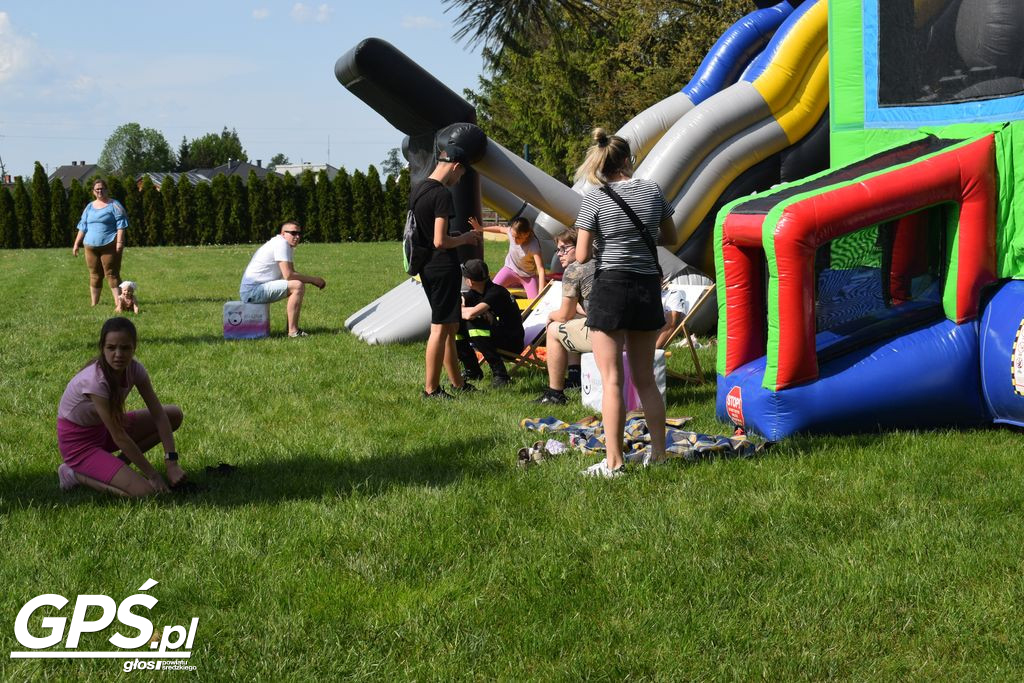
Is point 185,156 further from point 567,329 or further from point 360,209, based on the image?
point 567,329

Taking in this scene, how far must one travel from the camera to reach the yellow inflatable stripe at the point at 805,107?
1088 centimetres

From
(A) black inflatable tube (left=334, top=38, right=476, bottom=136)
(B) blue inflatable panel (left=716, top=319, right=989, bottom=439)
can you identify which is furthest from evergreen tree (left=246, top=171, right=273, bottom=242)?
(B) blue inflatable panel (left=716, top=319, right=989, bottom=439)

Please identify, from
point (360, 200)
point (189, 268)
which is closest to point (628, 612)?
point (189, 268)

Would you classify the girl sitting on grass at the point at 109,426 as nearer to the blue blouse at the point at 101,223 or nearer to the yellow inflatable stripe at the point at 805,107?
the yellow inflatable stripe at the point at 805,107

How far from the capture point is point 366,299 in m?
15.4

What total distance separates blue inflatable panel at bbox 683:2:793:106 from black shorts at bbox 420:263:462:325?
541 centimetres

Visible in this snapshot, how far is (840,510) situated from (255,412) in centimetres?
406

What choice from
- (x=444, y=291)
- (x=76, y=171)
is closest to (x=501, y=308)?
(x=444, y=291)

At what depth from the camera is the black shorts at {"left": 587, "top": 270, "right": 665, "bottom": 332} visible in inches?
214

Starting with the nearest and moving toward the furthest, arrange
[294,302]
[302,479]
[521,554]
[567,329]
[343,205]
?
[521,554] → [302,479] → [567,329] → [294,302] → [343,205]

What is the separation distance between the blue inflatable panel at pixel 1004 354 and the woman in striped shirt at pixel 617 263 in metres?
2.10

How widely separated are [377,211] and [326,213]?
1.83 metres

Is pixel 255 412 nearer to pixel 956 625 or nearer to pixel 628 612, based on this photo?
pixel 628 612

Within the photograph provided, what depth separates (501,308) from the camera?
873 cm
